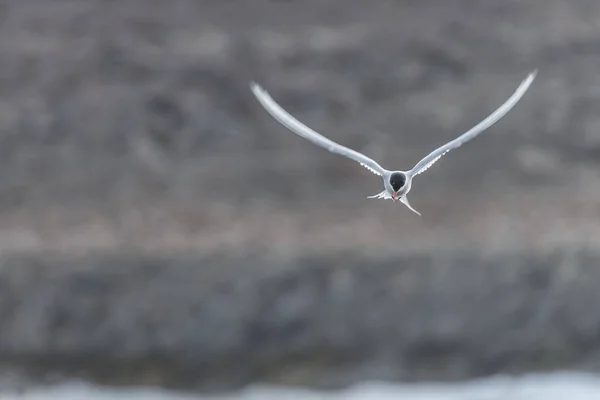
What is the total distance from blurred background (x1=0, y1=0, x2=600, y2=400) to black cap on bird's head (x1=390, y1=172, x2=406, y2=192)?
7.19 meters

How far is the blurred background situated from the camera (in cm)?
1508

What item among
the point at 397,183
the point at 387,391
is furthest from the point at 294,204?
the point at 397,183

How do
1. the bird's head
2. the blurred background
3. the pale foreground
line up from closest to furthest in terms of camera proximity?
the bird's head
the pale foreground
the blurred background

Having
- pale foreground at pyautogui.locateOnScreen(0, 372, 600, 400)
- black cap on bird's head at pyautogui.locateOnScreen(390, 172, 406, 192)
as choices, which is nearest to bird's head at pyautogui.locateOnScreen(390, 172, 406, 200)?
black cap on bird's head at pyautogui.locateOnScreen(390, 172, 406, 192)

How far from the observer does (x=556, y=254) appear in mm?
15742

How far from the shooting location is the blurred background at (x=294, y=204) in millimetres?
15078

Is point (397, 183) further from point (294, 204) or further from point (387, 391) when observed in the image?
point (294, 204)

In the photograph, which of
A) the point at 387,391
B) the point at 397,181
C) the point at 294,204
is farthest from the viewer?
the point at 294,204

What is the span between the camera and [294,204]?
18.4 meters

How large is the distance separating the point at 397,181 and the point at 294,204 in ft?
35.6

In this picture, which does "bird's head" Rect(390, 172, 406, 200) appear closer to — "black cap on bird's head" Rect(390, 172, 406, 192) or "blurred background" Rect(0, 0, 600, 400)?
"black cap on bird's head" Rect(390, 172, 406, 192)

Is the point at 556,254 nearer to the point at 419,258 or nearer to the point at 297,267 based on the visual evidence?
the point at 419,258

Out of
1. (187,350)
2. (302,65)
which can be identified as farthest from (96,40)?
(187,350)

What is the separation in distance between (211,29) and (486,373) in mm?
10265
